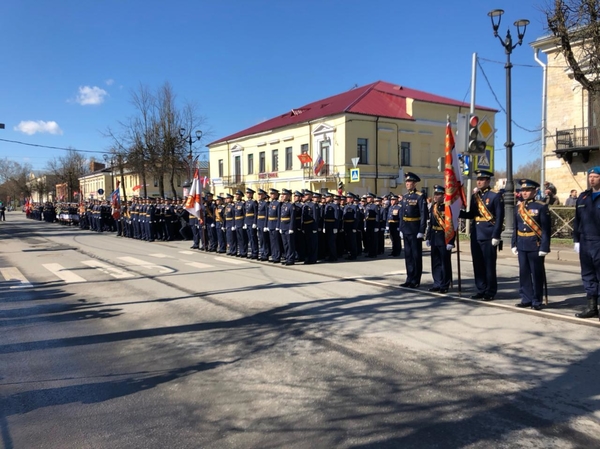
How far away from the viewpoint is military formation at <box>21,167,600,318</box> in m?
7.07

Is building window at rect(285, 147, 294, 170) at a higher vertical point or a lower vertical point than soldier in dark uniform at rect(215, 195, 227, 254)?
higher

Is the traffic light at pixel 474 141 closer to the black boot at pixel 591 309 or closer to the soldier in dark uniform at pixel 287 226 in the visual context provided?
the soldier in dark uniform at pixel 287 226

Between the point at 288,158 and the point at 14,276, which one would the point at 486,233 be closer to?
the point at 14,276

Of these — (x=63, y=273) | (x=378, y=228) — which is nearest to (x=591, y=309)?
(x=378, y=228)

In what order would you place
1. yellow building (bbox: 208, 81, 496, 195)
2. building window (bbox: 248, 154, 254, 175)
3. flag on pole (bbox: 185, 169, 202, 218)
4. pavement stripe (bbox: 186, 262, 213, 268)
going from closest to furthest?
pavement stripe (bbox: 186, 262, 213, 268) → flag on pole (bbox: 185, 169, 202, 218) → yellow building (bbox: 208, 81, 496, 195) → building window (bbox: 248, 154, 254, 175)

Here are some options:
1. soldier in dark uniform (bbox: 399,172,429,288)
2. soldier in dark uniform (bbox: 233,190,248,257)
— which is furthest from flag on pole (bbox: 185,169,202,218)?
soldier in dark uniform (bbox: 399,172,429,288)

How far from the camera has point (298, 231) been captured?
13.4 m

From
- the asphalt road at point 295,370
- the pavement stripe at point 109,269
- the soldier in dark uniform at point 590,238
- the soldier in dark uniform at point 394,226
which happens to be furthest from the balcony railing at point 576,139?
the pavement stripe at point 109,269

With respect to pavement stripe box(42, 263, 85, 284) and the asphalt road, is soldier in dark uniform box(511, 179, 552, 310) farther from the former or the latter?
pavement stripe box(42, 263, 85, 284)

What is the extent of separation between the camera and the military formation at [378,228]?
23.2 feet

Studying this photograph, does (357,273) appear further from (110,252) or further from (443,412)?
(110,252)

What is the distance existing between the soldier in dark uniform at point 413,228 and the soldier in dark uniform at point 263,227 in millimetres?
5121

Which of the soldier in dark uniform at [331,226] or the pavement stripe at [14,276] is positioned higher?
the soldier in dark uniform at [331,226]

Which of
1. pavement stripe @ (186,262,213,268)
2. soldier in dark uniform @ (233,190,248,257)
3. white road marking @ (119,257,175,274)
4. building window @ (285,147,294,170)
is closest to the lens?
white road marking @ (119,257,175,274)
